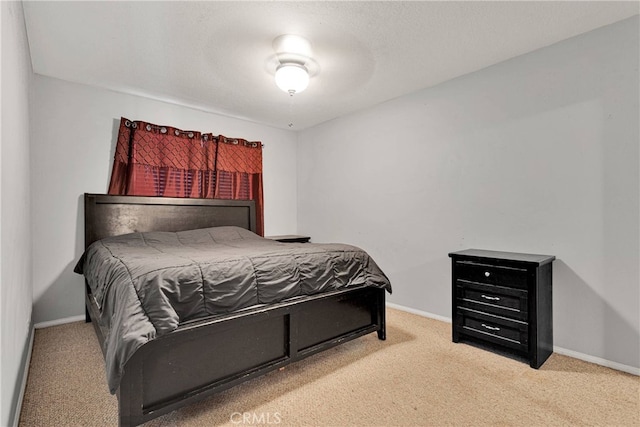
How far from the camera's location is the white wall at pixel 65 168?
3021 mm

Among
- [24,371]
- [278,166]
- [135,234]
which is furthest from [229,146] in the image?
[24,371]

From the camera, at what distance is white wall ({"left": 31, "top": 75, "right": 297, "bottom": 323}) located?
9.91ft

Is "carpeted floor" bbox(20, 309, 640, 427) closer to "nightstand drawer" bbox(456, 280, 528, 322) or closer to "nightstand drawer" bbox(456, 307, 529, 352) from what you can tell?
"nightstand drawer" bbox(456, 307, 529, 352)

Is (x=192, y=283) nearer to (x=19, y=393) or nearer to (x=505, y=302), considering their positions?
(x=19, y=393)

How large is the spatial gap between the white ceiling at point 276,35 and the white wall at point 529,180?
0.22 metres

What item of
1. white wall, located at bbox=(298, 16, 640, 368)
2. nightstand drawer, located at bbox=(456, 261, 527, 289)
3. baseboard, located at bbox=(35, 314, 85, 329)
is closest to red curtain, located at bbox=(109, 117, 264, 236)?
baseboard, located at bbox=(35, 314, 85, 329)

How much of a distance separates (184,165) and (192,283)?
2452mm

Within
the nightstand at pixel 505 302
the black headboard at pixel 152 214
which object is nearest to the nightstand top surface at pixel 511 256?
the nightstand at pixel 505 302

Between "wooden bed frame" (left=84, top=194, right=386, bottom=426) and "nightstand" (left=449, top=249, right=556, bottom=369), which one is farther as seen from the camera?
"nightstand" (left=449, top=249, right=556, bottom=369)

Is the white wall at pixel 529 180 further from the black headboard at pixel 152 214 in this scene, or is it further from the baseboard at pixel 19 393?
the baseboard at pixel 19 393

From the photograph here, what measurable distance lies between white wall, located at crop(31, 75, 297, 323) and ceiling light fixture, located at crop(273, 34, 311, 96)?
1.90 m

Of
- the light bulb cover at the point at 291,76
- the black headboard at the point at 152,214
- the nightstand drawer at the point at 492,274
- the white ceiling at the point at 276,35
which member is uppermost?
the white ceiling at the point at 276,35

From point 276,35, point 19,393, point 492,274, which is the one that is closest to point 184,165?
point 276,35

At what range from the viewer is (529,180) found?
2648 millimetres
